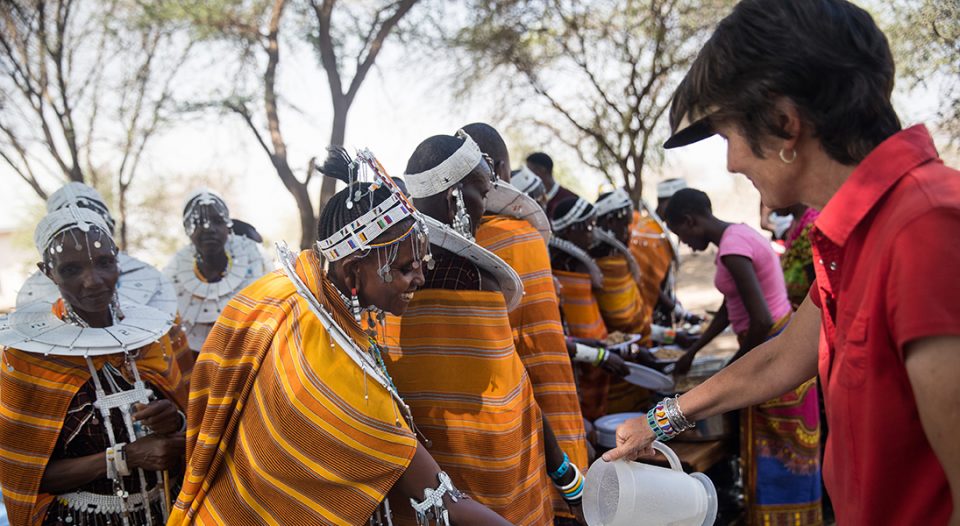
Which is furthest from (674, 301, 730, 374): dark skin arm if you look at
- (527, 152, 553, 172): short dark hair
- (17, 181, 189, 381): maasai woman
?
(17, 181, 189, 381): maasai woman

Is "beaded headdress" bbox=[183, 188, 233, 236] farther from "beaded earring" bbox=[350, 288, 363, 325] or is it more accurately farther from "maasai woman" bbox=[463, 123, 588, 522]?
"beaded earring" bbox=[350, 288, 363, 325]

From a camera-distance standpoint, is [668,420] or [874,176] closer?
[874,176]

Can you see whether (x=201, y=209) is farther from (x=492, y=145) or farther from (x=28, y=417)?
(x=28, y=417)

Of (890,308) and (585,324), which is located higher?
(890,308)

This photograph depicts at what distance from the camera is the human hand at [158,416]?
2.43 m

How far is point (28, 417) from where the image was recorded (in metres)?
2.42

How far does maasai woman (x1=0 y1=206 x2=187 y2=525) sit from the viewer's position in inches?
95.5

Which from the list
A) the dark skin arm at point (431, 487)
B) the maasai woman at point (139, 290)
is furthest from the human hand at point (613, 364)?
the maasai woman at point (139, 290)

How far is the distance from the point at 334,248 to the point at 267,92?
8.74 meters

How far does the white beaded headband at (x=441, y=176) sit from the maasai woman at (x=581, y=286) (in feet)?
6.49

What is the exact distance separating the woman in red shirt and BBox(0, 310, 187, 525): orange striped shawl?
2264 millimetres

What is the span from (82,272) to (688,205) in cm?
347

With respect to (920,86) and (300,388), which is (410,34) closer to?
(920,86)

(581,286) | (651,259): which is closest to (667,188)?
(651,259)
